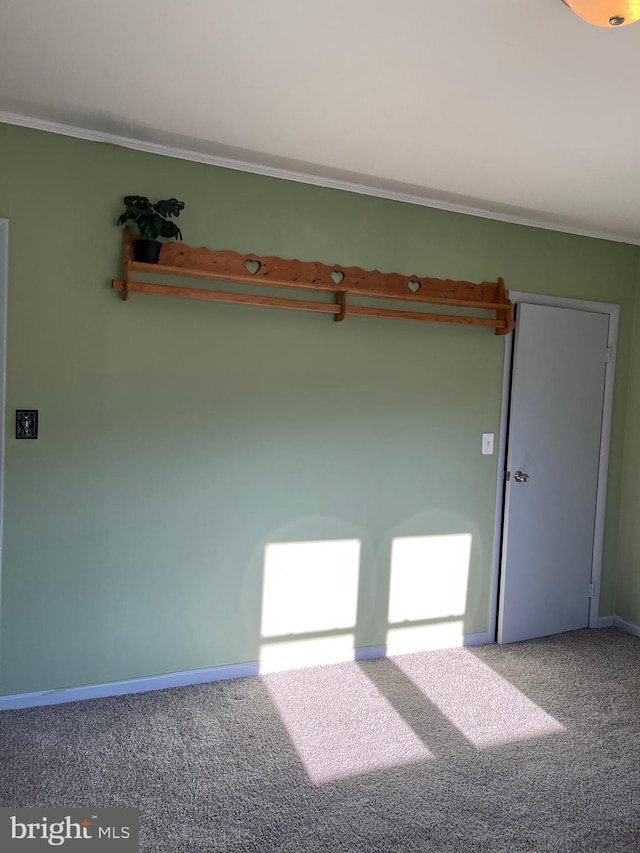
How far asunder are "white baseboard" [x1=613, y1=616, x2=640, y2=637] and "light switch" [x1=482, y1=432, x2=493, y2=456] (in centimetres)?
149

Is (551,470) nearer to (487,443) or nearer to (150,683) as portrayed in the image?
(487,443)

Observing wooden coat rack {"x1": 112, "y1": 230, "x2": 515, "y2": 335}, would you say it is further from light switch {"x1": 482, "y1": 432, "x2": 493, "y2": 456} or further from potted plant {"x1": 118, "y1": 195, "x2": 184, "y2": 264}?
light switch {"x1": 482, "y1": 432, "x2": 493, "y2": 456}

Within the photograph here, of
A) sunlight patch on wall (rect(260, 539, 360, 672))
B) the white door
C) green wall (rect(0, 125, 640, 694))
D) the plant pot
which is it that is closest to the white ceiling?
green wall (rect(0, 125, 640, 694))

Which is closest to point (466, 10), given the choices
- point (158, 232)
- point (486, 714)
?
point (158, 232)

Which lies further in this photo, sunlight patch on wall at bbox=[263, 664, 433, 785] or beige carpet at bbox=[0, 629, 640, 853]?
sunlight patch on wall at bbox=[263, 664, 433, 785]

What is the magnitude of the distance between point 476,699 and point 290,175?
2.60m

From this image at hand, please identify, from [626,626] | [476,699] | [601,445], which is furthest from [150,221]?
[626,626]

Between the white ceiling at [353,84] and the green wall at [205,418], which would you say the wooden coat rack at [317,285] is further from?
the white ceiling at [353,84]

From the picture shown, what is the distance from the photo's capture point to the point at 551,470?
399 centimetres

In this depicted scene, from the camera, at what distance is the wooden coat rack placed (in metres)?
2.92

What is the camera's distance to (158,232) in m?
2.78

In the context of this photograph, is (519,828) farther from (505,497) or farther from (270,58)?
(270,58)

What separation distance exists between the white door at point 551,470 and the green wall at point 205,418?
0.49 feet

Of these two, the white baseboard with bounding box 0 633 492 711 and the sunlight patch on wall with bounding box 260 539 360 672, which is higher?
the sunlight patch on wall with bounding box 260 539 360 672
